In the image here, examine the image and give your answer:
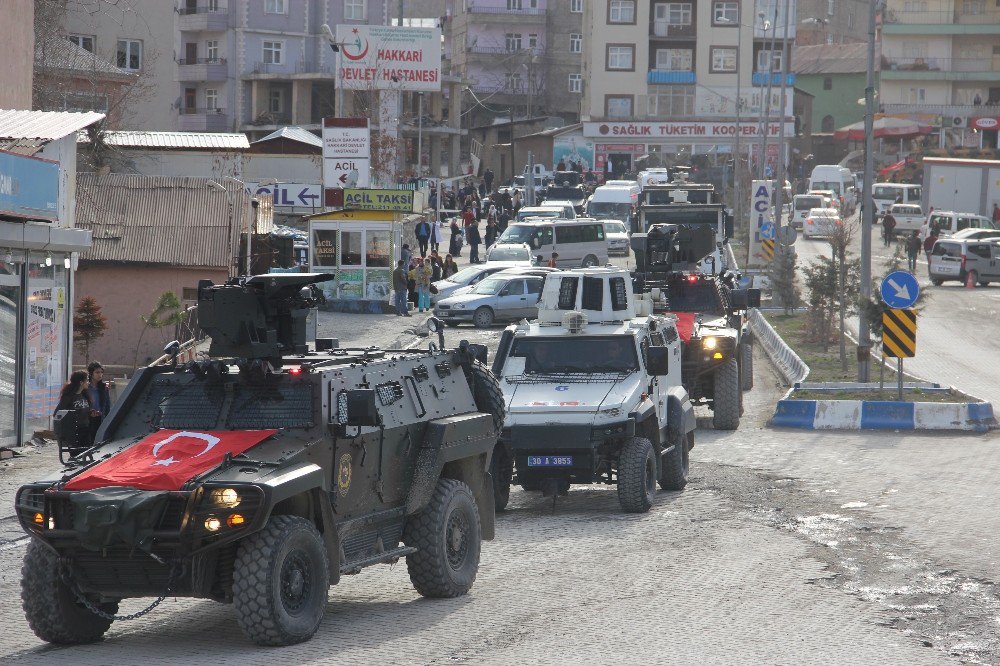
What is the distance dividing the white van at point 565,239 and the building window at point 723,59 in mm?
45304

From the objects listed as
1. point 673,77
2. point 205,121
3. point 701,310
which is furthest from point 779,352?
point 673,77

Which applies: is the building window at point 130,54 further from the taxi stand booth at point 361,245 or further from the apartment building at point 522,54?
the apartment building at point 522,54

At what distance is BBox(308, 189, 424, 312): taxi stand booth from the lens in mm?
36188

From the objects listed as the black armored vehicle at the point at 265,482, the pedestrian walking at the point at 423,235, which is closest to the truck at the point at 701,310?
the black armored vehicle at the point at 265,482

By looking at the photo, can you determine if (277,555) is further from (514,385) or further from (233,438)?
(514,385)

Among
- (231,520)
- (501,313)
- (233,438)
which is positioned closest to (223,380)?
(233,438)

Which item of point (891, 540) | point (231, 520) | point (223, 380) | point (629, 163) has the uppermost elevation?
point (629, 163)

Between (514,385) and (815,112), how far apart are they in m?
97.4

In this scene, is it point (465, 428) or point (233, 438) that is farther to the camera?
point (465, 428)

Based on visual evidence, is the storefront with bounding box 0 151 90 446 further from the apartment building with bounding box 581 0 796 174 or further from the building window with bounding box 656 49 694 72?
the building window with bounding box 656 49 694 72

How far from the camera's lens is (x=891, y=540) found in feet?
43.8

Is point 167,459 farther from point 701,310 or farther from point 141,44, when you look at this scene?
point 141,44

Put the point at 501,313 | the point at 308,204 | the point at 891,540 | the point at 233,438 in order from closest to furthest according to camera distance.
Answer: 1. the point at 233,438
2. the point at 891,540
3. the point at 501,313
4. the point at 308,204

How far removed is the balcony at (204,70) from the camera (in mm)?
81625
